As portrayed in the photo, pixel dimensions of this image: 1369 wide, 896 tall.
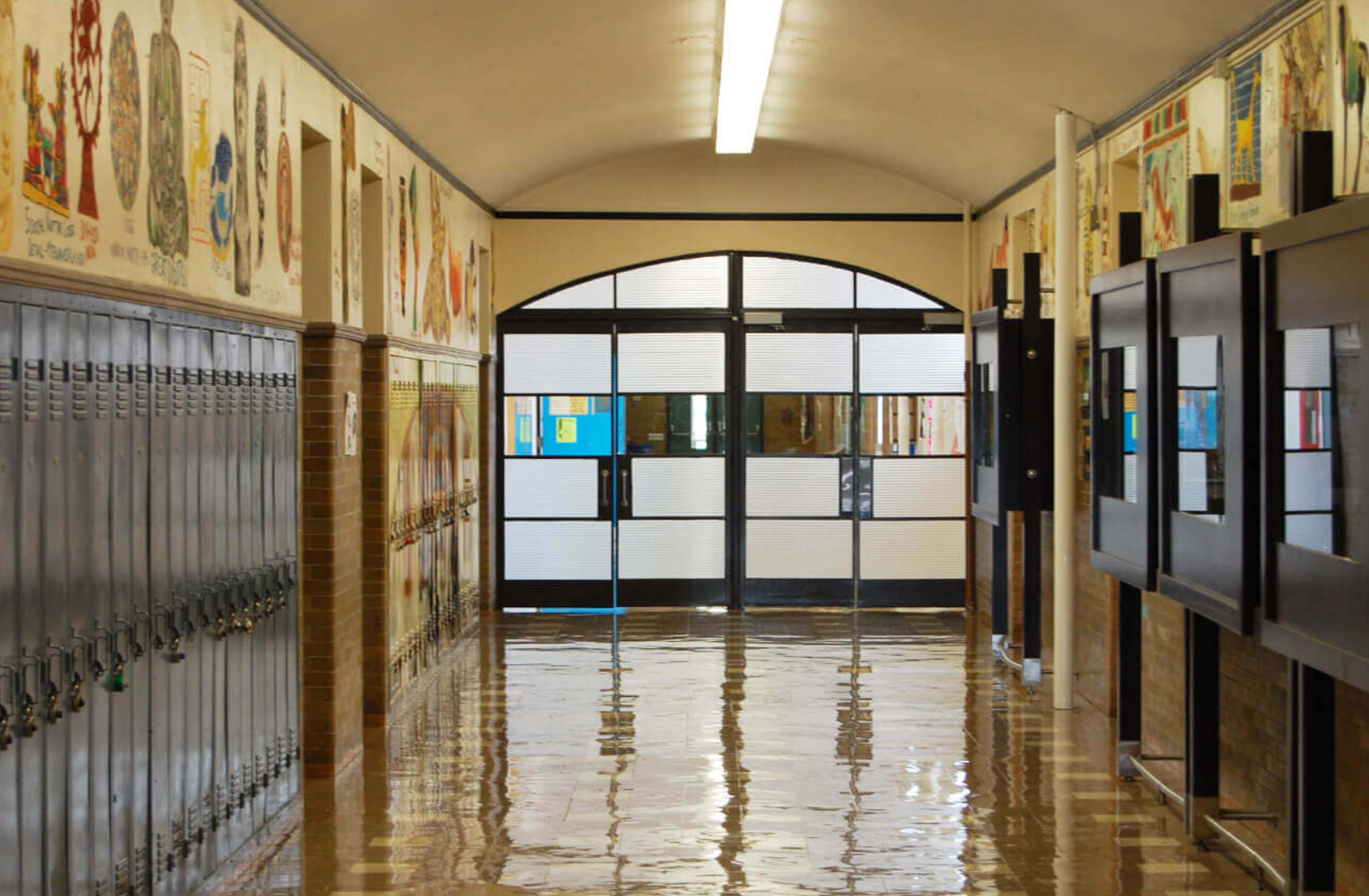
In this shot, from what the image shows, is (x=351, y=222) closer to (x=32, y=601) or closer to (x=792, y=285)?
(x=32, y=601)

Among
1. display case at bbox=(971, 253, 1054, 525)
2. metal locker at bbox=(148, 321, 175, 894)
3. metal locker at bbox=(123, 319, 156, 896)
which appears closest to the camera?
metal locker at bbox=(123, 319, 156, 896)

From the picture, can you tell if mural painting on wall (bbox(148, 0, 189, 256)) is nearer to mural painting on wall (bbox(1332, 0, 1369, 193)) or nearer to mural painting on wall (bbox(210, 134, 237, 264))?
mural painting on wall (bbox(210, 134, 237, 264))

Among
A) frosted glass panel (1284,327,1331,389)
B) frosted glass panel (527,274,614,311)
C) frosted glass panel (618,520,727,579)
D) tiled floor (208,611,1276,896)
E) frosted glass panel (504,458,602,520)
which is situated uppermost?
frosted glass panel (527,274,614,311)

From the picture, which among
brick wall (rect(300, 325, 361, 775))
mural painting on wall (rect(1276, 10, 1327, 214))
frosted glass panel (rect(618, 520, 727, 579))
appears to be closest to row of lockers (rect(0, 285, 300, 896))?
brick wall (rect(300, 325, 361, 775))

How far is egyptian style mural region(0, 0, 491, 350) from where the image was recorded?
4.02 metres

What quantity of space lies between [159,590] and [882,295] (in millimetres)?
9137

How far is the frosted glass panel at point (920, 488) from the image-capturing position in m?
13.4

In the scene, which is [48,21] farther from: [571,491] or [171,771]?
[571,491]

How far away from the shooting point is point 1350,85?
5.39 metres

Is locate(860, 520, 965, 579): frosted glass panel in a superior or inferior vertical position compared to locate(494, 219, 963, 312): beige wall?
inferior

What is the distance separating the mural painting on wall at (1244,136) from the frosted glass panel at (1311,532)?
229cm

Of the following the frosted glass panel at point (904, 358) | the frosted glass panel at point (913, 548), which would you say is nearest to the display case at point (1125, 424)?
the frosted glass panel at point (904, 358)

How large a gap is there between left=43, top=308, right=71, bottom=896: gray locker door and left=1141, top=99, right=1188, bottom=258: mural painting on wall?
526cm

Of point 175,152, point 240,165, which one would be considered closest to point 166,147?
point 175,152
